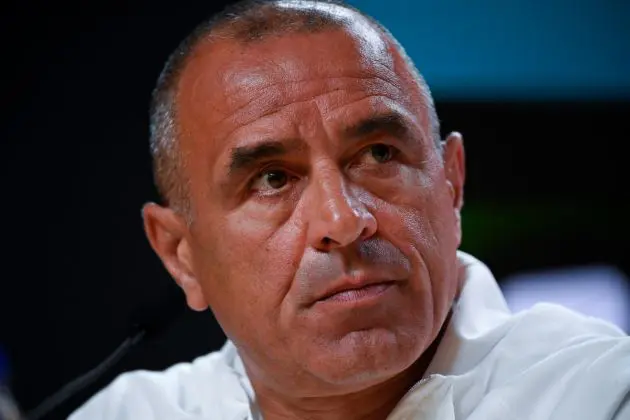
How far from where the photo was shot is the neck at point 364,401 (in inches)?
55.9

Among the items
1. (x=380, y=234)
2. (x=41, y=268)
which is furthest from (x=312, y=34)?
(x=41, y=268)

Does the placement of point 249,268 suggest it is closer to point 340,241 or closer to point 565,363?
point 340,241

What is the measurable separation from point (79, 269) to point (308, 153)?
104 centimetres

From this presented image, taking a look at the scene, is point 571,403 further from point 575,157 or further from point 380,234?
point 575,157

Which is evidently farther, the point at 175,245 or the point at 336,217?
the point at 175,245

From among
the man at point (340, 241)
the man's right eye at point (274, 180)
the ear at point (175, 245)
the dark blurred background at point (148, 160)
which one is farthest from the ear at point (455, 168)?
the dark blurred background at point (148, 160)

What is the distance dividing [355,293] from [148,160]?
1092 mm

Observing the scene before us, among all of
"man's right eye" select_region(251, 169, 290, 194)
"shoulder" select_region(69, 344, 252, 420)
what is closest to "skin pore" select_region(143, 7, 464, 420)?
"man's right eye" select_region(251, 169, 290, 194)

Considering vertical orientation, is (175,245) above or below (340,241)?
below

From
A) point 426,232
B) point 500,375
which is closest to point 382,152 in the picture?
point 426,232

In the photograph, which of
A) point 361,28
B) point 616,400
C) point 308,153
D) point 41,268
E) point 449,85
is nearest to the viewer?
point 616,400

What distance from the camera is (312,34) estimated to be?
141 cm

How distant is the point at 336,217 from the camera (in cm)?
124

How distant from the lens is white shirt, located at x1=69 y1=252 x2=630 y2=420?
1.26 metres
